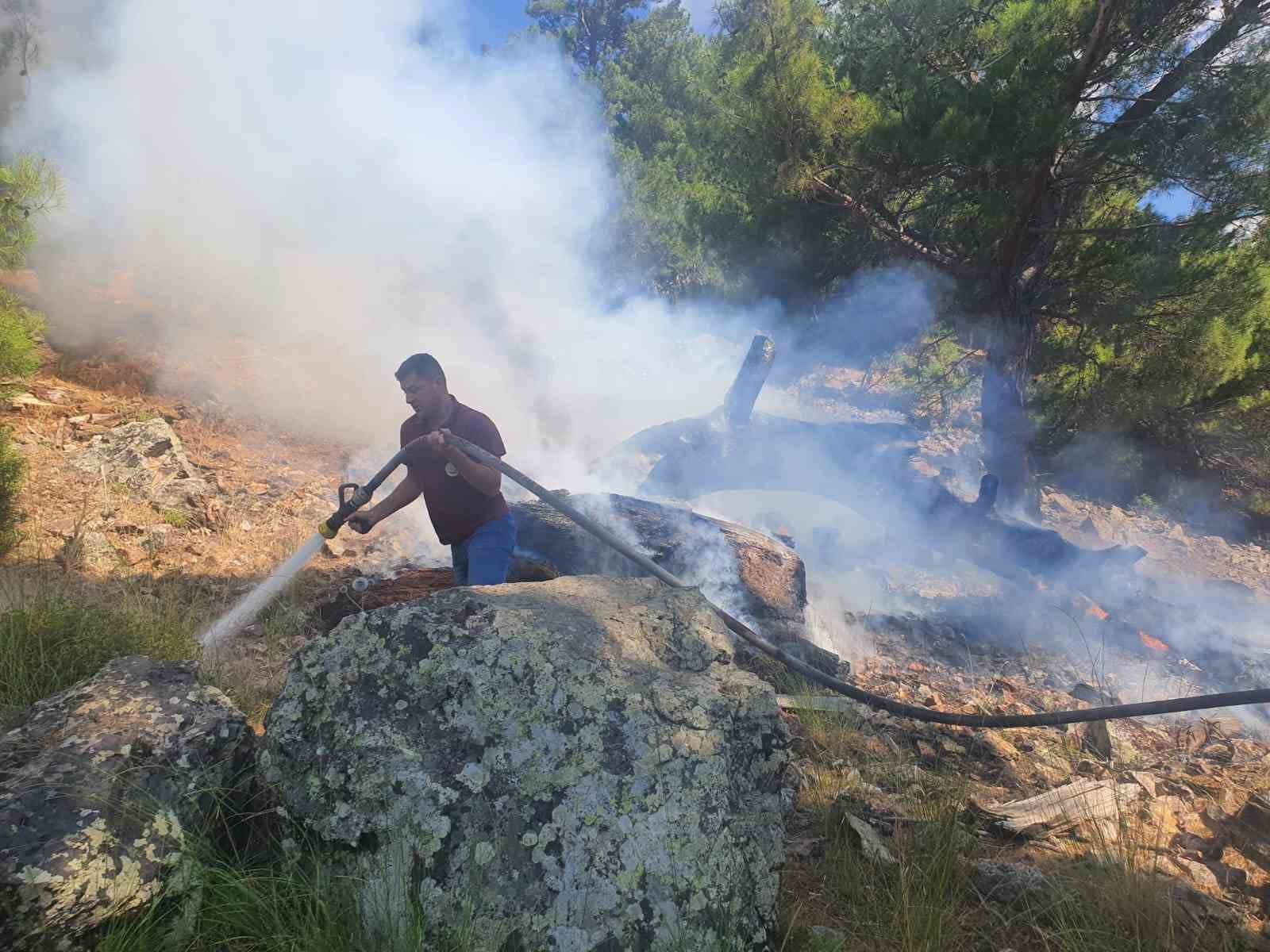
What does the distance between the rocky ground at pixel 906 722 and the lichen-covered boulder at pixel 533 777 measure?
1.24 ft

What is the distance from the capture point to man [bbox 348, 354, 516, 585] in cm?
330

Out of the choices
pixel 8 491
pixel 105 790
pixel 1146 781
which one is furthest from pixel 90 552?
pixel 1146 781

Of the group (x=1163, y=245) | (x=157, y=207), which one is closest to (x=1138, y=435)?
(x=1163, y=245)

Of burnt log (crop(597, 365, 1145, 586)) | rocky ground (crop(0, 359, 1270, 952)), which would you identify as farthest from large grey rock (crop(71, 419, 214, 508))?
burnt log (crop(597, 365, 1145, 586))

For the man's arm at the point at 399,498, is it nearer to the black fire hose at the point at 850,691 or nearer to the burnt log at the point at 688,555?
the black fire hose at the point at 850,691

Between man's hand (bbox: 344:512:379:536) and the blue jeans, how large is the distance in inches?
17.9

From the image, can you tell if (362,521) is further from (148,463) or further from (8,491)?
(148,463)

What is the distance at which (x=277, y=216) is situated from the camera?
1266 cm

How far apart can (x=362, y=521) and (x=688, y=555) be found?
2.75 m

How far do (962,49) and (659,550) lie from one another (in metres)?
5.74

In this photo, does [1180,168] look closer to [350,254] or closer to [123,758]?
[123,758]

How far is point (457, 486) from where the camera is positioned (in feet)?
11.1

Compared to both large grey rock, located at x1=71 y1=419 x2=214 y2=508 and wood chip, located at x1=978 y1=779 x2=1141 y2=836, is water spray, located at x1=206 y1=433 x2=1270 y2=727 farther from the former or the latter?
large grey rock, located at x1=71 y1=419 x2=214 y2=508

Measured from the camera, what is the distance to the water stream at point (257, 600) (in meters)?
3.41
